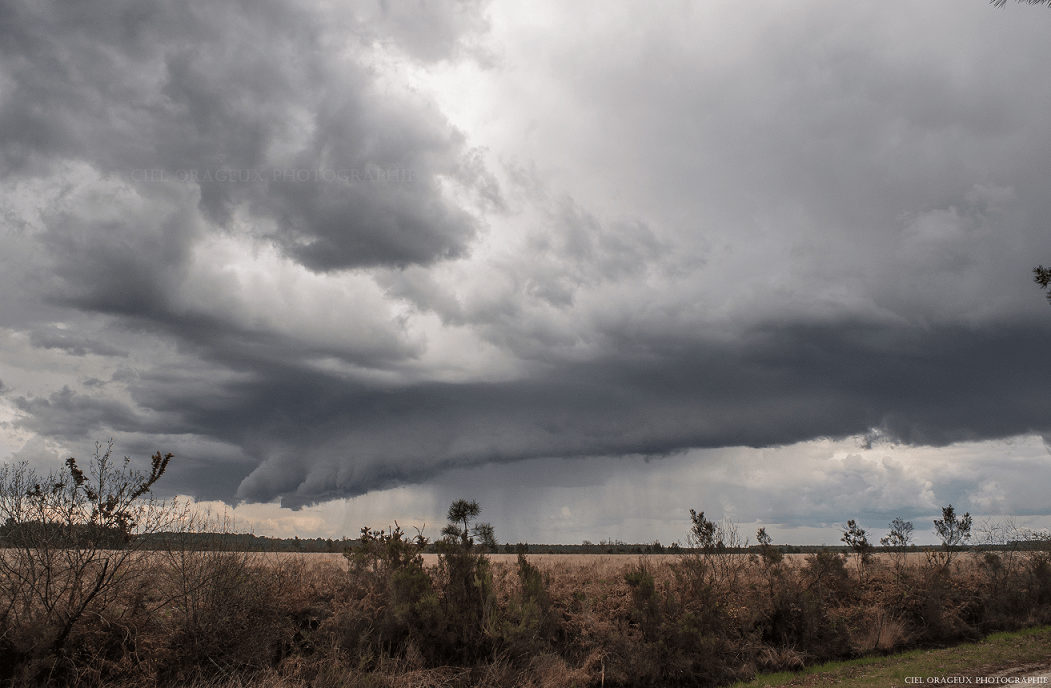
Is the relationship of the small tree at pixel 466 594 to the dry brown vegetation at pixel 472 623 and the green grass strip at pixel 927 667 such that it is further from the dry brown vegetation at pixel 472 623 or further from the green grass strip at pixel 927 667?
the green grass strip at pixel 927 667

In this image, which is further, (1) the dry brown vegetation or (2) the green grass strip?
(2) the green grass strip

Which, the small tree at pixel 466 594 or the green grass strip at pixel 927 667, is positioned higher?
the small tree at pixel 466 594

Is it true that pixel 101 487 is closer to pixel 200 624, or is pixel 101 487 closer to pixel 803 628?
pixel 200 624

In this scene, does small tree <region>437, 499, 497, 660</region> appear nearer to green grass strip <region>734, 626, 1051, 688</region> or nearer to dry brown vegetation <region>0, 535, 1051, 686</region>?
dry brown vegetation <region>0, 535, 1051, 686</region>

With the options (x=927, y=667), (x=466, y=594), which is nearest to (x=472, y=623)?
(x=466, y=594)

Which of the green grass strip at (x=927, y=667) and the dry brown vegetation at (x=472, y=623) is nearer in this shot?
the dry brown vegetation at (x=472, y=623)

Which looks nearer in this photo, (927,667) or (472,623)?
(472,623)

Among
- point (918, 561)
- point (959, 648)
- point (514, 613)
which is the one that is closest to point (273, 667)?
point (514, 613)

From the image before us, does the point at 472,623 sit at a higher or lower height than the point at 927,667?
higher

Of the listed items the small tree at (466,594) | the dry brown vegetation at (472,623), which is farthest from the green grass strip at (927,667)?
the small tree at (466,594)

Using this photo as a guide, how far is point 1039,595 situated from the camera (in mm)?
31641

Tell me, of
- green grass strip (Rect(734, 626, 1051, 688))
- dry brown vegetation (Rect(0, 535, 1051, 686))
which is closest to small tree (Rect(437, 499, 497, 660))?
dry brown vegetation (Rect(0, 535, 1051, 686))

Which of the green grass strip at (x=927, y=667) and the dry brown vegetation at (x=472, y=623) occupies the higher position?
the dry brown vegetation at (x=472, y=623)

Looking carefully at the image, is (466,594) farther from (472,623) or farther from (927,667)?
(927,667)
